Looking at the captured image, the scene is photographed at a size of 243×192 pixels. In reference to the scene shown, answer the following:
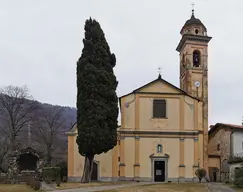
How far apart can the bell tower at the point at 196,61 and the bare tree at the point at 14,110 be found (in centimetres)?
2047

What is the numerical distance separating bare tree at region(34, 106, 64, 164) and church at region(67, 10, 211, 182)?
787 inches

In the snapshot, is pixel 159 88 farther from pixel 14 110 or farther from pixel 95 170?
pixel 14 110

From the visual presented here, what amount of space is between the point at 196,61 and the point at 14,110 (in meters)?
23.2

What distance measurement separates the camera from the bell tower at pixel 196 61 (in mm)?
41969

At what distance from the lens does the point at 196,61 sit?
42906 millimetres

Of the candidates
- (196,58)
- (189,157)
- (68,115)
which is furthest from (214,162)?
(68,115)

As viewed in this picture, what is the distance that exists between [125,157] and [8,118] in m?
19.4

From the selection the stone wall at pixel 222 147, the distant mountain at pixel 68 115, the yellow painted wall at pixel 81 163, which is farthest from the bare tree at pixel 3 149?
the stone wall at pixel 222 147

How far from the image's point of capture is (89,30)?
33.6m

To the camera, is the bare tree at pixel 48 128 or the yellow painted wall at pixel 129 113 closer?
the yellow painted wall at pixel 129 113

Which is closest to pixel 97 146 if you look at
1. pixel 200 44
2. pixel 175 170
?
pixel 175 170

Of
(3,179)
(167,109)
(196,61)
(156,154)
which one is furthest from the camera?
(196,61)

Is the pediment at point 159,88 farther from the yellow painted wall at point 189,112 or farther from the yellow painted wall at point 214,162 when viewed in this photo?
the yellow painted wall at point 214,162

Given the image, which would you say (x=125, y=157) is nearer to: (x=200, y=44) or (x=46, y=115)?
(x=200, y=44)
